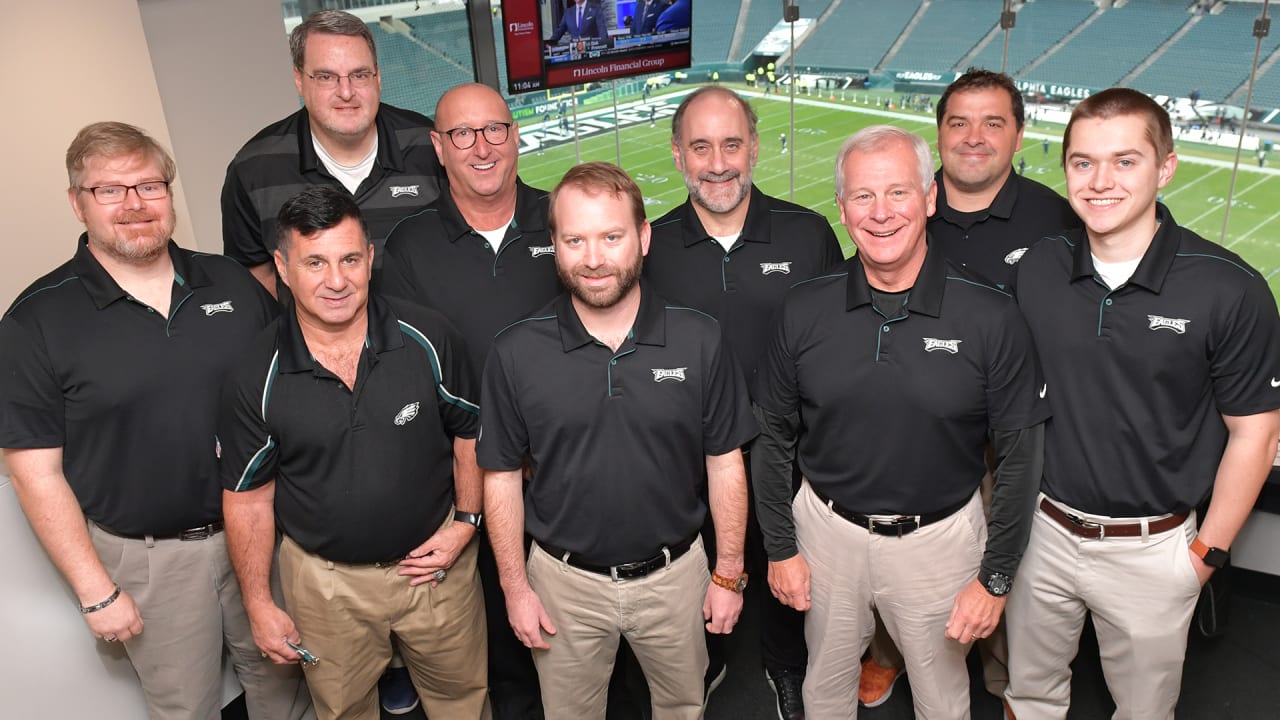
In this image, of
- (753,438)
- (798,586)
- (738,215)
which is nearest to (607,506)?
(753,438)

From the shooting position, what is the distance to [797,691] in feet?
10.3

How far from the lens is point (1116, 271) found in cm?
233

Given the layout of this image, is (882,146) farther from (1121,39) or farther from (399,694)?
(1121,39)

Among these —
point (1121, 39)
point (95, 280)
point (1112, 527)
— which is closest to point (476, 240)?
point (95, 280)

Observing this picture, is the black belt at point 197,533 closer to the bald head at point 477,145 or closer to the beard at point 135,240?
the beard at point 135,240

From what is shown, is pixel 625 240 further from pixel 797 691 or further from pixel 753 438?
pixel 797 691

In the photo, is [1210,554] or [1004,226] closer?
[1210,554]

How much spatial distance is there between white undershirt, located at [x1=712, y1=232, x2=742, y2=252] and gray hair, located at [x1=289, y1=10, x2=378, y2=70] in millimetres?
1313

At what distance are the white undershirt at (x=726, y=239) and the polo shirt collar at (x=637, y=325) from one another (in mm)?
568

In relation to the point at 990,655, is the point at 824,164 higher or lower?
lower

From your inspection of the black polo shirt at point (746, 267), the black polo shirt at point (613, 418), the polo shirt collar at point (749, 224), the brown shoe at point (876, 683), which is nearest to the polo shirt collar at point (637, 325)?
the black polo shirt at point (613, 418)

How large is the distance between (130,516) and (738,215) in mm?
2012

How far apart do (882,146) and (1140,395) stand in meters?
0.93

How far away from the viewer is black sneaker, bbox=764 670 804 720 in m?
3.10
